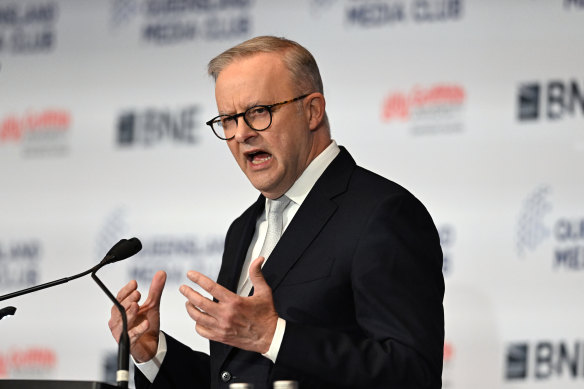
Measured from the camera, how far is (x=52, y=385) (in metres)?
2.28

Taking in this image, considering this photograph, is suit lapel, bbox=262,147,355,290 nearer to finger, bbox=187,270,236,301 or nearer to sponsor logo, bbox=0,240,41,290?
finger, bbox=187,270,236,301

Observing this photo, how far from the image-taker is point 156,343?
3057 millimetres

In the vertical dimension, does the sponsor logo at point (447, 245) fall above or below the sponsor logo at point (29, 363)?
above

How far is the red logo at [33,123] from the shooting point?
17.8 ft

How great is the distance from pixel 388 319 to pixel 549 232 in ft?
6.27

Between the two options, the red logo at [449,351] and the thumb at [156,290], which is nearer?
the thumb at [156,290]

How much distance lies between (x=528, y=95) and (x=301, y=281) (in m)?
2.10

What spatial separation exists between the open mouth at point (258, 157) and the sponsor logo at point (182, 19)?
2235mm

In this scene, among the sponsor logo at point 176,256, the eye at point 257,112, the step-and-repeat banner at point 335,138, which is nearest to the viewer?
the eye at point 257,112

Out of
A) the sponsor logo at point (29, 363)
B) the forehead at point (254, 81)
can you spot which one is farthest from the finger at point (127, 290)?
the sponsor logo at point (29, 363)

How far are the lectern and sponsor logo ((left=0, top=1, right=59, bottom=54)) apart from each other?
140 inches

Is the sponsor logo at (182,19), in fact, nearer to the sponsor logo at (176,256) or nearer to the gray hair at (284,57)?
the sponsor logo at (176,256)

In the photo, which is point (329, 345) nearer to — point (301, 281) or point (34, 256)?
point (301, 281)

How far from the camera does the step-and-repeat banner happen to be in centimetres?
432
